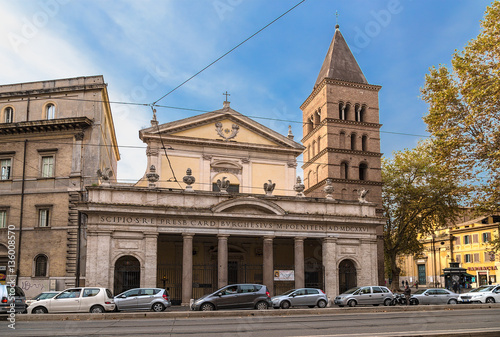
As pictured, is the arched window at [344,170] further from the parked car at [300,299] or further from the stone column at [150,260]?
the stone column at [150,260]

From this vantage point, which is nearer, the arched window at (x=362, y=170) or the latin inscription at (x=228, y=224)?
the latin inscription at (x=228, y=224)

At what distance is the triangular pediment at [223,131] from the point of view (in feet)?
111

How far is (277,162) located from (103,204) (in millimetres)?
13771

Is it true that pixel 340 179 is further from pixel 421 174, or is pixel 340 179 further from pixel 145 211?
pixel 145 211

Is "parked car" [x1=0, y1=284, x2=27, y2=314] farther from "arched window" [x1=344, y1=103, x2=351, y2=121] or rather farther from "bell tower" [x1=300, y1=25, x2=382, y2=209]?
"arched window" [x1=344, y1=103, x2=351, y2=121]

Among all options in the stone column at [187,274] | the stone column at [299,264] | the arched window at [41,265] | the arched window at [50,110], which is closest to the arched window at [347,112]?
the stone column at [299,264]

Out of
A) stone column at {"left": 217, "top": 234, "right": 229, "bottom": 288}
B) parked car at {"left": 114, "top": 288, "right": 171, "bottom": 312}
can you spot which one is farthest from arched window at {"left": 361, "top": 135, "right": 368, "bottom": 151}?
parked car at {"left": 114, "top": 288, "right": 171, "bottom": 312}

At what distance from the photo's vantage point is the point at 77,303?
68.5 feet

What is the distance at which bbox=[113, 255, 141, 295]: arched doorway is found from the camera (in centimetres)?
2791

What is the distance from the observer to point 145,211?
27844 mm

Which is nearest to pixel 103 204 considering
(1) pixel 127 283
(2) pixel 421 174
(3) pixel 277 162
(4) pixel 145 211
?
(4) pixel 145 211

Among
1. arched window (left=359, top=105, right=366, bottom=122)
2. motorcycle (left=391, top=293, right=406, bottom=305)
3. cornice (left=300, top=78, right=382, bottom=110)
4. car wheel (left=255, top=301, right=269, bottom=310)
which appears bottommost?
motorcycle (left=391, top=293, right=406, bottom=305)

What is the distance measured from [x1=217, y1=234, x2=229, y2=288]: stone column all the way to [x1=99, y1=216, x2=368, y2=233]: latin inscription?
33.9 inches

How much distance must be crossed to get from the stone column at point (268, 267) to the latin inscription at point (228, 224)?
2.99 ft
